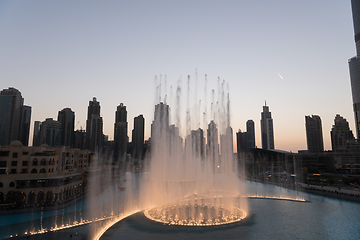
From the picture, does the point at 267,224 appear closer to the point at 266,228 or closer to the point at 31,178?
the point at 266,228

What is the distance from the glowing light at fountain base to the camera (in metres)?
29.5

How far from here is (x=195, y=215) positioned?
108ft

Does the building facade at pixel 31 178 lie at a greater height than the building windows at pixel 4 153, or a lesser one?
lesser

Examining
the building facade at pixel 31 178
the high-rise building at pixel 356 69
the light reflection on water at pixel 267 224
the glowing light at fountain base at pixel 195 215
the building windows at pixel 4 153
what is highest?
the high-rise building at pixel 356 69

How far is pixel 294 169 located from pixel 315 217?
95.3 m

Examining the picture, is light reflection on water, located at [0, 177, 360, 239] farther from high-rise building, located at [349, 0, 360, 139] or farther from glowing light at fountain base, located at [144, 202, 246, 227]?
high-rise building, located at [349, 0, 360, 139]

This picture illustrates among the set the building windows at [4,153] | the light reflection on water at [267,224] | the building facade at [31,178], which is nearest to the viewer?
the light reflection on water at [267,224]

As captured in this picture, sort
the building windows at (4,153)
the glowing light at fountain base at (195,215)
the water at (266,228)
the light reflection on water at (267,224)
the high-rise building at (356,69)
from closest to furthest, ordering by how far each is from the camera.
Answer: the water at (266,228) → the light reflection on water at (267,224) → the glowing light at fountain base at (195,215) → the building windows at (4,153) → the high-rise building at (356,69)

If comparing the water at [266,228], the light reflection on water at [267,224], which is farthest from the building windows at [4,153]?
the water at [266,228]

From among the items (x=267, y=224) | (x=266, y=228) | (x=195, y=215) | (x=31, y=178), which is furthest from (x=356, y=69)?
(x=31, y=178)

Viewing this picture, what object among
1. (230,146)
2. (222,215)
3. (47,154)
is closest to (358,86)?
(230,146)

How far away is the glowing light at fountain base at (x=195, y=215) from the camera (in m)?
29.5

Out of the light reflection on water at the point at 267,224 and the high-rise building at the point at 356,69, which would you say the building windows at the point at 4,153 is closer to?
the light reflection on water at the point at 267,224

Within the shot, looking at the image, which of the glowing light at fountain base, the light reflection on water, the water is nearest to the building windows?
the light reflection on water
